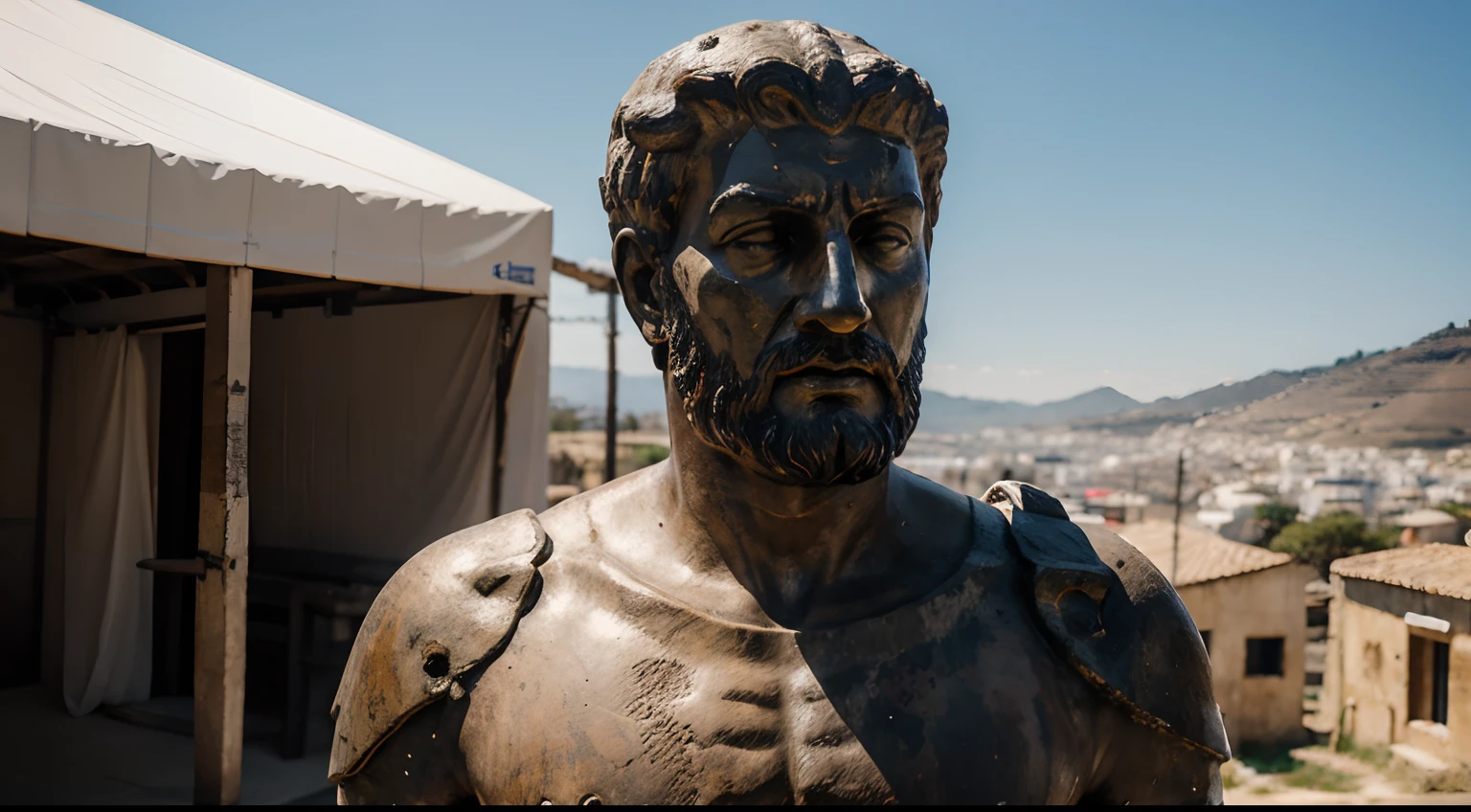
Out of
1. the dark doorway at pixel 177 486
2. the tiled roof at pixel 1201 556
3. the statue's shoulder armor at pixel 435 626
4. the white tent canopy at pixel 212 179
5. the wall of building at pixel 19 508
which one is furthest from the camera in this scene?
the tiled roof at pixel 1201 556

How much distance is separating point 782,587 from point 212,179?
3583 mm

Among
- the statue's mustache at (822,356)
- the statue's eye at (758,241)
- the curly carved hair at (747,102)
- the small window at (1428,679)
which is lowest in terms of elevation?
the small window at (1428,679)

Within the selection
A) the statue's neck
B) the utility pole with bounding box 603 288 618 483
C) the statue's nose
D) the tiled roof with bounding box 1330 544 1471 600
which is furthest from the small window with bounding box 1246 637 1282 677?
the statue's nose

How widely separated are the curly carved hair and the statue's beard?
0.19 meters

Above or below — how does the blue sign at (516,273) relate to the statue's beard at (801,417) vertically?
above

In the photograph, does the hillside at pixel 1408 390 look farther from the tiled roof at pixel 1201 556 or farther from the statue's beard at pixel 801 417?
the tiled roof at pixel 1201 556

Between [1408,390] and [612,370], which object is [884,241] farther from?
[612,370]

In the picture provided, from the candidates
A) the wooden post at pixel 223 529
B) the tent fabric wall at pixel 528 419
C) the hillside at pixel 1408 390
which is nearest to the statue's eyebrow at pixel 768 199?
the hillside at pixel 1408 390

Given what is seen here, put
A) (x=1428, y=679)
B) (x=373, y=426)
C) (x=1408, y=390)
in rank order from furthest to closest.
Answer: (x=1428, y=679) < (x=373, y=426) < (x=1408, y=390)

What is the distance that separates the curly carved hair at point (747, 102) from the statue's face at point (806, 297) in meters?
0.04

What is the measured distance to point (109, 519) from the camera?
677cm

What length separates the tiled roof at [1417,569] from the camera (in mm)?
10133

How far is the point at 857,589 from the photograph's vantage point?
159 centimetres

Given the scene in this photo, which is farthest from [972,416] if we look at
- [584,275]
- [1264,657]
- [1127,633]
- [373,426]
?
[1127,633]
